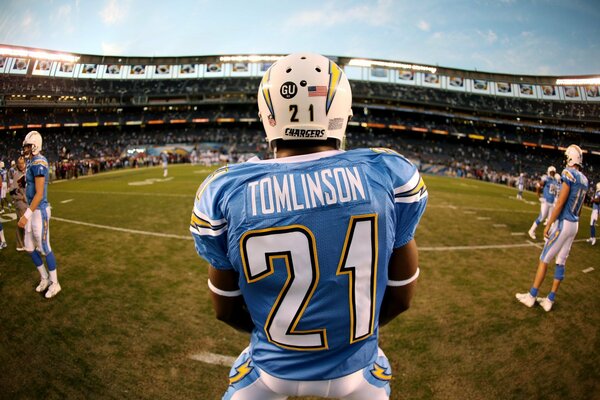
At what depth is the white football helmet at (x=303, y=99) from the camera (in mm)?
1563

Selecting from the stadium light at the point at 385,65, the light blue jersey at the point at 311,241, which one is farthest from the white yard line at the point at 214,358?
the stadium light at the point at 385,65

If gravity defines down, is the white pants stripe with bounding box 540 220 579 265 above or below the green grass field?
above

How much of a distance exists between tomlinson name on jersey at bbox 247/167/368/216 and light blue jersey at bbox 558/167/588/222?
5.48 m

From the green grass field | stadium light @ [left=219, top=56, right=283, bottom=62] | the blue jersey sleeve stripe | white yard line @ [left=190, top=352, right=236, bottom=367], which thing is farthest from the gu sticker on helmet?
stadium light @ [left=219, top=56, right=283, bottom=62]

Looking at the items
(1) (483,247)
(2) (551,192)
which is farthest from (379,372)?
(2) (551,192)

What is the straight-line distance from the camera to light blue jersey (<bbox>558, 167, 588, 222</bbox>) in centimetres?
508

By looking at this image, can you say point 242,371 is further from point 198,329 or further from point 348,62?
point 348,62

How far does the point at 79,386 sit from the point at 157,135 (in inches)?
2074

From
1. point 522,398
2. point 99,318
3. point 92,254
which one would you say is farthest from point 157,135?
point 522,398

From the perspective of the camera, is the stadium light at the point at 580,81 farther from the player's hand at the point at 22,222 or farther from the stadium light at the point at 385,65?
the player's hand at the point at 22,222

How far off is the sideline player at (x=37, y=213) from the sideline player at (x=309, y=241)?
5.30 metres

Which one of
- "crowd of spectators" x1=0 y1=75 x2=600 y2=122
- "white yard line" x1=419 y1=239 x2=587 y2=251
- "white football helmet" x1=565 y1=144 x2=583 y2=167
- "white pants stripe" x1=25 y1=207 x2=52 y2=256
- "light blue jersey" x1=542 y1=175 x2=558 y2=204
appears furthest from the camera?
"crowd of spectators" x1=0 y1=75 x2=600 y2=122

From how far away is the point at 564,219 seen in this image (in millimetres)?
5328

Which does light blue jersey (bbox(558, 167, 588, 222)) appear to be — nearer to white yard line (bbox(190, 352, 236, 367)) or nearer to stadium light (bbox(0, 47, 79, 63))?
white yard line (bbox(190, 352, 236, 367))
